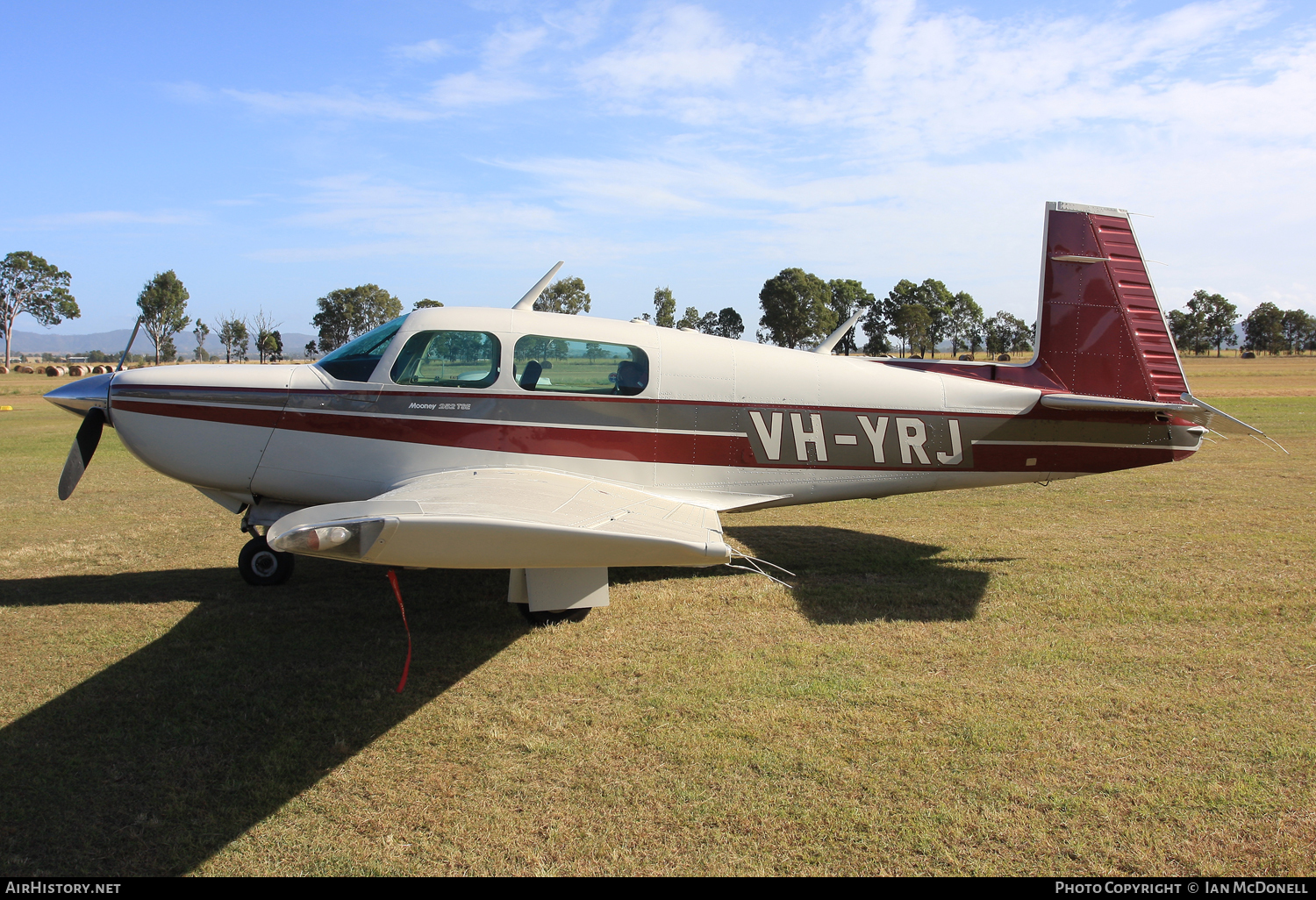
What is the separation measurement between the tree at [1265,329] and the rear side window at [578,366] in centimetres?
13818

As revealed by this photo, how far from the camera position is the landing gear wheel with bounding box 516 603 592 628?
217 inches

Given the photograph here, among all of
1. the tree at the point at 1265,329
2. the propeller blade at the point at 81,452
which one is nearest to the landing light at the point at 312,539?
the propeller blade at the point at 81,452

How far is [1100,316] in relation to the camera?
6.88 meters

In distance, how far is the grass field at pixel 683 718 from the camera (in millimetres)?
3061

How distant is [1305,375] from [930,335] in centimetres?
4043

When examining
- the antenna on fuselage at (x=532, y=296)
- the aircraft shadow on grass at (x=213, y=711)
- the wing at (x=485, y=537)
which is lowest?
the aircraft shadow on grass at (x=213, y=711)

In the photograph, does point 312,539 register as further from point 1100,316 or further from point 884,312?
point 884,312

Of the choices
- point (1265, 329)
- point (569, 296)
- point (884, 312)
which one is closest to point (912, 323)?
point (884, 312)

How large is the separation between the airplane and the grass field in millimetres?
825

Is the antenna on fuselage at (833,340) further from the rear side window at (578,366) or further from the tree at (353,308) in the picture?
the tree at (353,308)

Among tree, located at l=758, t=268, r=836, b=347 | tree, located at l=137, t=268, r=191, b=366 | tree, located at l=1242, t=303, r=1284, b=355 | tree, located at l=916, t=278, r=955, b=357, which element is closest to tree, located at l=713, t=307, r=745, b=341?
tree, located at l=758, t=268, r=836, b=347

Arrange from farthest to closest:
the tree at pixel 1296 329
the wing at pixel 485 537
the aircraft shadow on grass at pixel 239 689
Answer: the tree at pixel 1296 329, the wing at pixel 485 537, the aircraft shadow on grass at pixel 239 689
